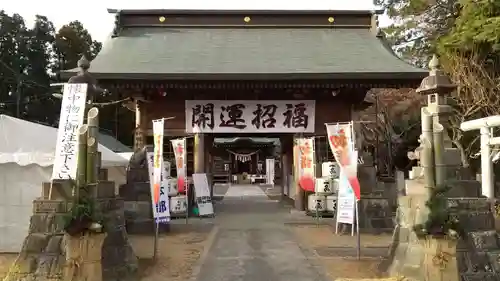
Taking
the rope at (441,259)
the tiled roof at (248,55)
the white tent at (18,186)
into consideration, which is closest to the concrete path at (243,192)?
the tiled roof at (248,55)

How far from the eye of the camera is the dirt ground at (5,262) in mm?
7842

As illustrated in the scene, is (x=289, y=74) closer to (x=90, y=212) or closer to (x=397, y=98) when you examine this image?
(x=90, y=212)

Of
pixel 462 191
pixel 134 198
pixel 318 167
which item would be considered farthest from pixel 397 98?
pixel 462 191

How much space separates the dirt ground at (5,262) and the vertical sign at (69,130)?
191cm

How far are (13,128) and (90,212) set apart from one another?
5444mm

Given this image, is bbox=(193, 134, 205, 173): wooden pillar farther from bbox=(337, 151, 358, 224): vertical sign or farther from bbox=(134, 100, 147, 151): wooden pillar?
bbox=(337, 151, 358, 224): vertical sign

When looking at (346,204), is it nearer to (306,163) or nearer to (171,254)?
(306,163)

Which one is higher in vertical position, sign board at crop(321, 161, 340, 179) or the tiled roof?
the tiled roof

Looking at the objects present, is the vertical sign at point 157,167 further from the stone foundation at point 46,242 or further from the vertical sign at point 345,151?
the vertical sign at point 345,151

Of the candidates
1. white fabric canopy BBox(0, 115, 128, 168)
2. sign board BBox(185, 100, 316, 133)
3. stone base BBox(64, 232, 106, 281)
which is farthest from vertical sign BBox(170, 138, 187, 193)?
stone base BBox(64, 232, 106, 281)

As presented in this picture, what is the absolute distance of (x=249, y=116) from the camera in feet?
52.5

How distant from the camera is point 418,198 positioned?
24.4 ft

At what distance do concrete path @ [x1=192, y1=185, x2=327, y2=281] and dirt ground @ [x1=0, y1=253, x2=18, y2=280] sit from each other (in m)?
3.13

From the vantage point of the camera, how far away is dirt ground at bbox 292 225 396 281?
26.5 ft
